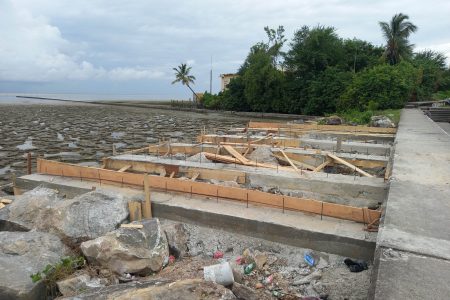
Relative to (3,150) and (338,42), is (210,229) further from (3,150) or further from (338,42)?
(338,42)

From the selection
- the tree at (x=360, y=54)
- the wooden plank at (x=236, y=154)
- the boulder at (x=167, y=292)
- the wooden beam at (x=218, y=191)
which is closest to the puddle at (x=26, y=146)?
the wooden beam at (x=218, y=191)

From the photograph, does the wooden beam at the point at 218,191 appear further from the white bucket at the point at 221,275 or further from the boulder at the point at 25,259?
the white bucket at the point at 221,275

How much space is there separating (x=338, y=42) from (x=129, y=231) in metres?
A: 39.9

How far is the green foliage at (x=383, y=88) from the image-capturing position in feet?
88.7

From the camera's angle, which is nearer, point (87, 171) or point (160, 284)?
point (160, 284)

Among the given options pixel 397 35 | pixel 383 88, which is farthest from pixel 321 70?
pixel 383 88

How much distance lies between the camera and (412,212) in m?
4.59

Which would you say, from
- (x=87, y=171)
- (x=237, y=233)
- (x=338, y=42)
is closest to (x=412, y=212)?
(x=237, y=233)

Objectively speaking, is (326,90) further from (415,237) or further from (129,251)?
(129,251)

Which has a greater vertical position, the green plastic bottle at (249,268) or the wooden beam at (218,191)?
the wooden beam at (218,191)

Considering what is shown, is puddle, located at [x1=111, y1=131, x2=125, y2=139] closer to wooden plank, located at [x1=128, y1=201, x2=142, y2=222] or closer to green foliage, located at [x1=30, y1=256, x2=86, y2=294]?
wooden plank, located at [x1=128, y1=201, x2=142, y2=222]

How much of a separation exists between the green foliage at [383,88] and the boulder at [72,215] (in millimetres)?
Answer: 24705

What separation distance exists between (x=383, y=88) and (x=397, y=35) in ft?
55.8

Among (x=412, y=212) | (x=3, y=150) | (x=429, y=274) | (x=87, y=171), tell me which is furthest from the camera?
(x=3, y=150)
